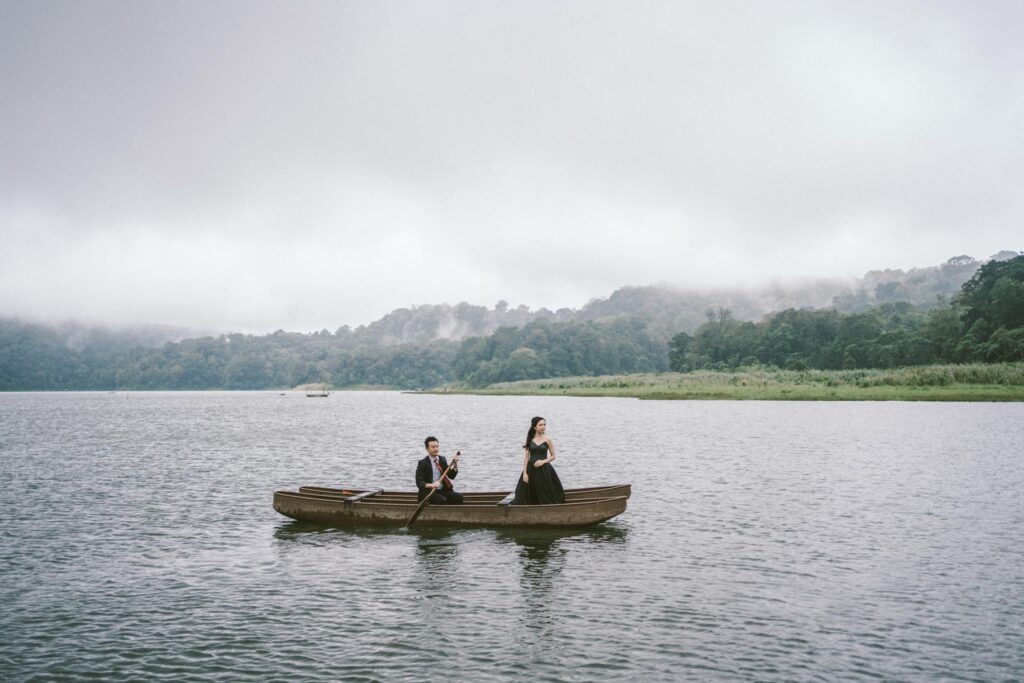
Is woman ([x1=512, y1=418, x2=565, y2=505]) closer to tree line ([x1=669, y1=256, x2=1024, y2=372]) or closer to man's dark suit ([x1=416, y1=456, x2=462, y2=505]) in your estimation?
man's dark suit ([x1=416, y1=456, x2=462, y2=505])

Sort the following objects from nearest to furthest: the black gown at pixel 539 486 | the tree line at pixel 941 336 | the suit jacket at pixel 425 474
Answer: the black gown at pixel 539 486 → the suit jacket at pixel 425 474 → the tree line at pixel 941 336

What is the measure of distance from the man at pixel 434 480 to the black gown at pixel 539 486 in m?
2.26

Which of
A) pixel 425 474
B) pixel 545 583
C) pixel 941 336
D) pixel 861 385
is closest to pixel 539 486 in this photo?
pixel 425 474

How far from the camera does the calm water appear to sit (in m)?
13.1

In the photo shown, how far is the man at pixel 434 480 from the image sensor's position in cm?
2475

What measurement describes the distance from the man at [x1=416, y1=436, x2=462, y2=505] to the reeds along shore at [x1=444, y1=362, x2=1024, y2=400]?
8832 cm

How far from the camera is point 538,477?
24.3m

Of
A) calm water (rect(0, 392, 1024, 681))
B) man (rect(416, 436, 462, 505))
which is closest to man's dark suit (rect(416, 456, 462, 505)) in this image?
man (rect(416, 436, 462, 505))

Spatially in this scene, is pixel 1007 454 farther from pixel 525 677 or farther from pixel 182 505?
A: pixel 182 505

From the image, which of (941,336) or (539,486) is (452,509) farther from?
(941,336)

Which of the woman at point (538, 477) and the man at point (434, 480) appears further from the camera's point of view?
the man at point (434, 480)

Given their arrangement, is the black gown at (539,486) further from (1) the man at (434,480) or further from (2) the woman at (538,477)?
(1) the man at (434,480)

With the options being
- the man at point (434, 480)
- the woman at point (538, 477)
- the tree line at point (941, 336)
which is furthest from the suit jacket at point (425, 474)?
the tree line at point (941, 336)

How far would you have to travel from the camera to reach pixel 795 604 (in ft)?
52.6
